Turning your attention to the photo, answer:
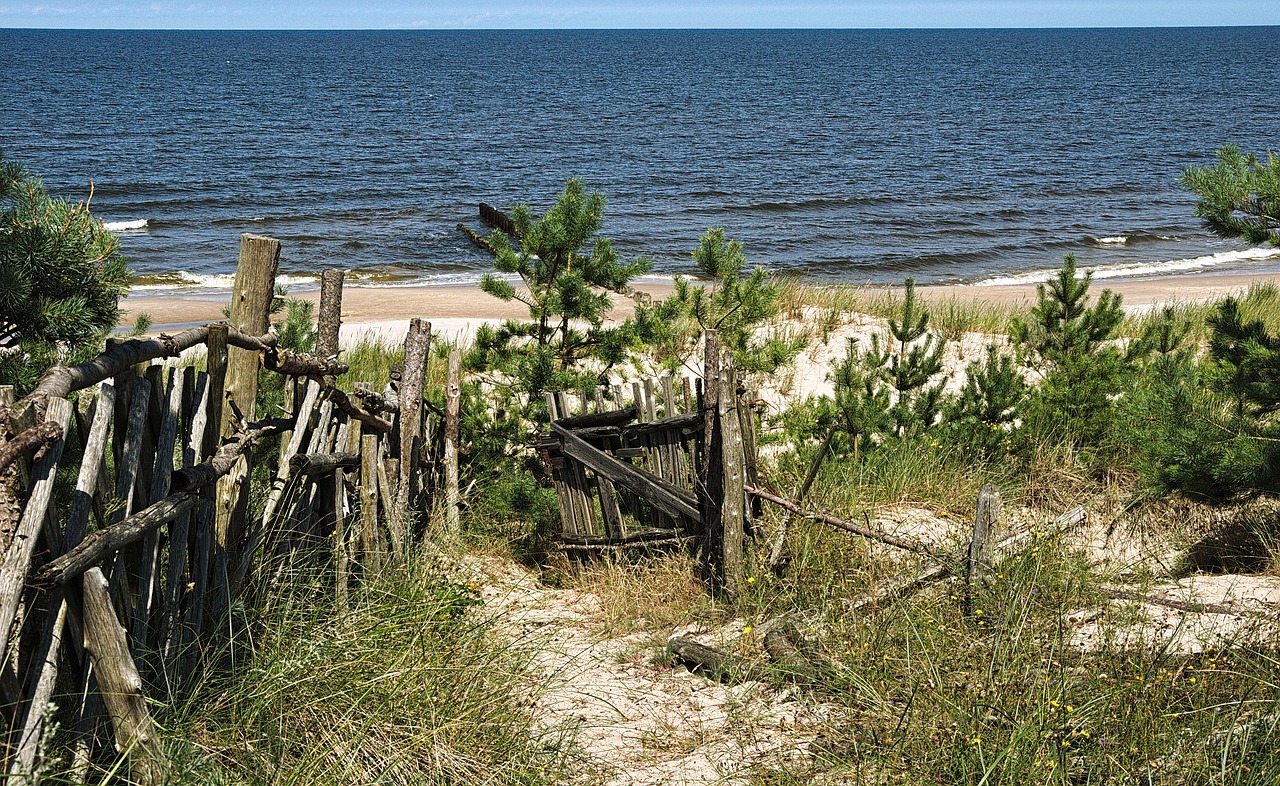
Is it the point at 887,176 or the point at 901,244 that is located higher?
the point at 887,176

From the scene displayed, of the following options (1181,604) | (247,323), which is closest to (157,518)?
(247,323)

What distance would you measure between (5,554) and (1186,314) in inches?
495

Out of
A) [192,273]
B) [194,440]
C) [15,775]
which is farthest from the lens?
[192,273]

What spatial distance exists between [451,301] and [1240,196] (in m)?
12.7

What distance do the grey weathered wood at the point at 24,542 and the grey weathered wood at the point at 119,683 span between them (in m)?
0.23

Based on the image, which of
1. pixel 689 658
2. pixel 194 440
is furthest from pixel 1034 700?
pixel 194 440

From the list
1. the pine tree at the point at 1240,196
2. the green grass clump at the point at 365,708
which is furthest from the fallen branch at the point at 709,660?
the pine tree at the point at 1240,196

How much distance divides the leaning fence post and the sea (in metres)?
3.85

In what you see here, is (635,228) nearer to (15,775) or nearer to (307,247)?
(307,247)

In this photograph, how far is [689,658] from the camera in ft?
15.6

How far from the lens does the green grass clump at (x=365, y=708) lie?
3.15 metres

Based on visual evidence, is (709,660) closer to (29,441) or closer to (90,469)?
(90,469)

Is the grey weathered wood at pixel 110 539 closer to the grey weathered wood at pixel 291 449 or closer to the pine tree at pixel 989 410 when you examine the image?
the grey weathered wood at pixel 291 449

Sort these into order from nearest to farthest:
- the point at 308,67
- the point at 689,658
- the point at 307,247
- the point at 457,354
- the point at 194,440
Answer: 1. the point at 194,440
2. the point at 689,658
3. the point at 457,354
4. the point at 307,247
5. the point at 308,67
